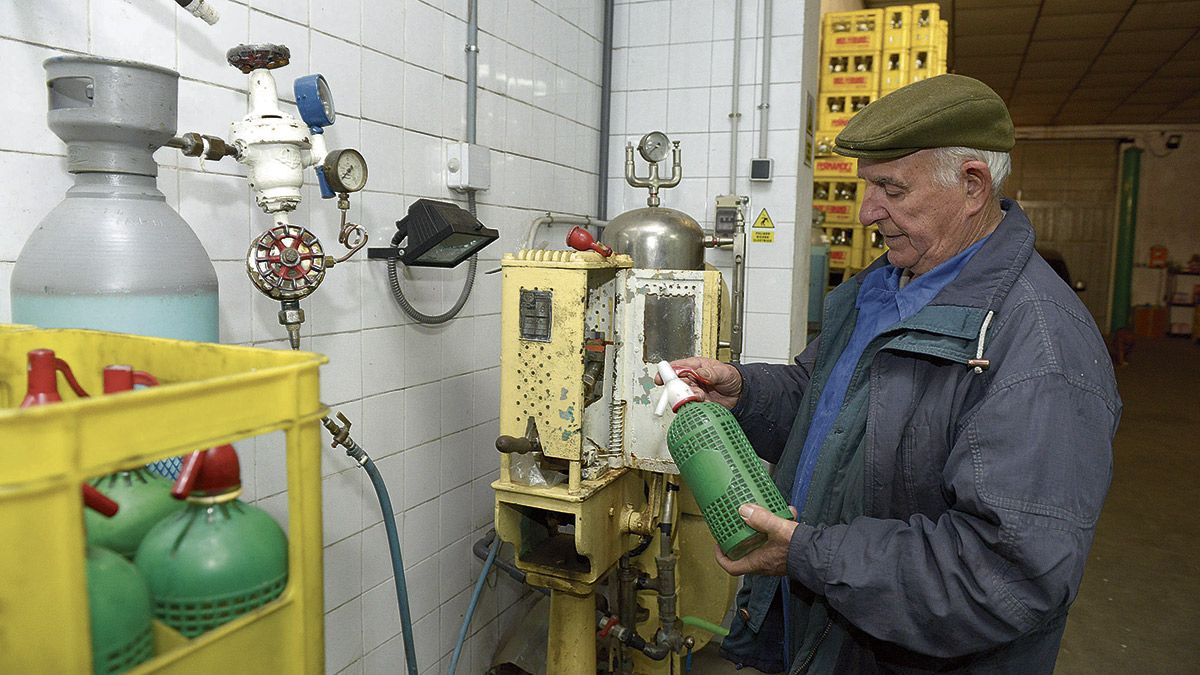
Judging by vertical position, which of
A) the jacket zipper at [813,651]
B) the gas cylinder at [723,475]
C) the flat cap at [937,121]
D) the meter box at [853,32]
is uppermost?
the meter box at [853,32]

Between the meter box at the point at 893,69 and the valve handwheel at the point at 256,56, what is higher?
the meter box at the point at 893,69

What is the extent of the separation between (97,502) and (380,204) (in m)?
1.30

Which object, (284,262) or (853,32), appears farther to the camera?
(853,32)

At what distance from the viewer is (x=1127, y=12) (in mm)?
6035

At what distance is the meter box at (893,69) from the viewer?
3.69 meters

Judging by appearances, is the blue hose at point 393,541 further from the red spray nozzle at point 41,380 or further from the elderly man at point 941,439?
the red spray nozzle at point 41,380

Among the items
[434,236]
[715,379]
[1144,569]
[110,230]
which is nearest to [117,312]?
[110,230]

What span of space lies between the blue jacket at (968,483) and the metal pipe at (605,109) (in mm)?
1863

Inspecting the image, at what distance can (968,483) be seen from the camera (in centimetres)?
107

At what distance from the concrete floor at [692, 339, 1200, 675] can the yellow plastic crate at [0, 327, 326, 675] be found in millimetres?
2250

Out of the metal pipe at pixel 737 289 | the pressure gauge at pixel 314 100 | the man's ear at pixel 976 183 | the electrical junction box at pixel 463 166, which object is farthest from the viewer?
the metal pipe at pixel 737 289

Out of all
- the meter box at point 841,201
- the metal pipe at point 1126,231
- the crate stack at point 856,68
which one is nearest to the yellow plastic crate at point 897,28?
the crate stack at point 856,68

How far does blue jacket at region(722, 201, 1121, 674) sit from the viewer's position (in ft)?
3.38

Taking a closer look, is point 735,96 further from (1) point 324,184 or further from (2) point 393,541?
(2) point 393,541
